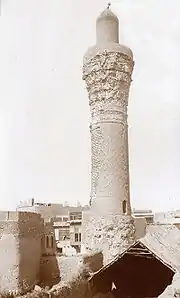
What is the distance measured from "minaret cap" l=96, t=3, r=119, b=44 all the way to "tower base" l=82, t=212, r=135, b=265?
7396 mm

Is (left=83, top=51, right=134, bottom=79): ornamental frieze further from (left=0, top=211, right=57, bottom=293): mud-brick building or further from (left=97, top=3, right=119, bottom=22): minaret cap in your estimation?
(left=0, top=211, right=57, bottom=293): mud-brick building

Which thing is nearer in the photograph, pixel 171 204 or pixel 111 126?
pixel 111 126

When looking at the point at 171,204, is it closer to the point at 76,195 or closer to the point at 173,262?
the point at 76,195

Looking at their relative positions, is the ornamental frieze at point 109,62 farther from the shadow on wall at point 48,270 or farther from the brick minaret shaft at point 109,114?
the shadow on wall at point 48,270

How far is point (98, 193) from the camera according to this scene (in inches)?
712

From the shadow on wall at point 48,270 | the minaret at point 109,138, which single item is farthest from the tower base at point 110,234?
the shadow on wall at point 48,270

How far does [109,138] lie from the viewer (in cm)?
1827

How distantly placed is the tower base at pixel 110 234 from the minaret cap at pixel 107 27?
740 cm

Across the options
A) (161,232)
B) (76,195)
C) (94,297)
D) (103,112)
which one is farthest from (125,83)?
(76,195)

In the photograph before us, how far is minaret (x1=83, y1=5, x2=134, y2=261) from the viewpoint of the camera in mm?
17797

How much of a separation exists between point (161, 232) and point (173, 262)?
2.16 m

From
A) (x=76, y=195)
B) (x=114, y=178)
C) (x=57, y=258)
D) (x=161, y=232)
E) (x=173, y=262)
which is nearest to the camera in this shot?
(x=173, y=262)

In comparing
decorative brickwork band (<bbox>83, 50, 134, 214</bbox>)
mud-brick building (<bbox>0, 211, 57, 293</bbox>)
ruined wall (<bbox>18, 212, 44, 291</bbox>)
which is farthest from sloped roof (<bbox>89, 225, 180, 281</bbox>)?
decorative brickwork band (<bbox>83, 50, 134, 214</bbox>)

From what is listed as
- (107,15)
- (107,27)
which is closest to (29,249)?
(107,27)
